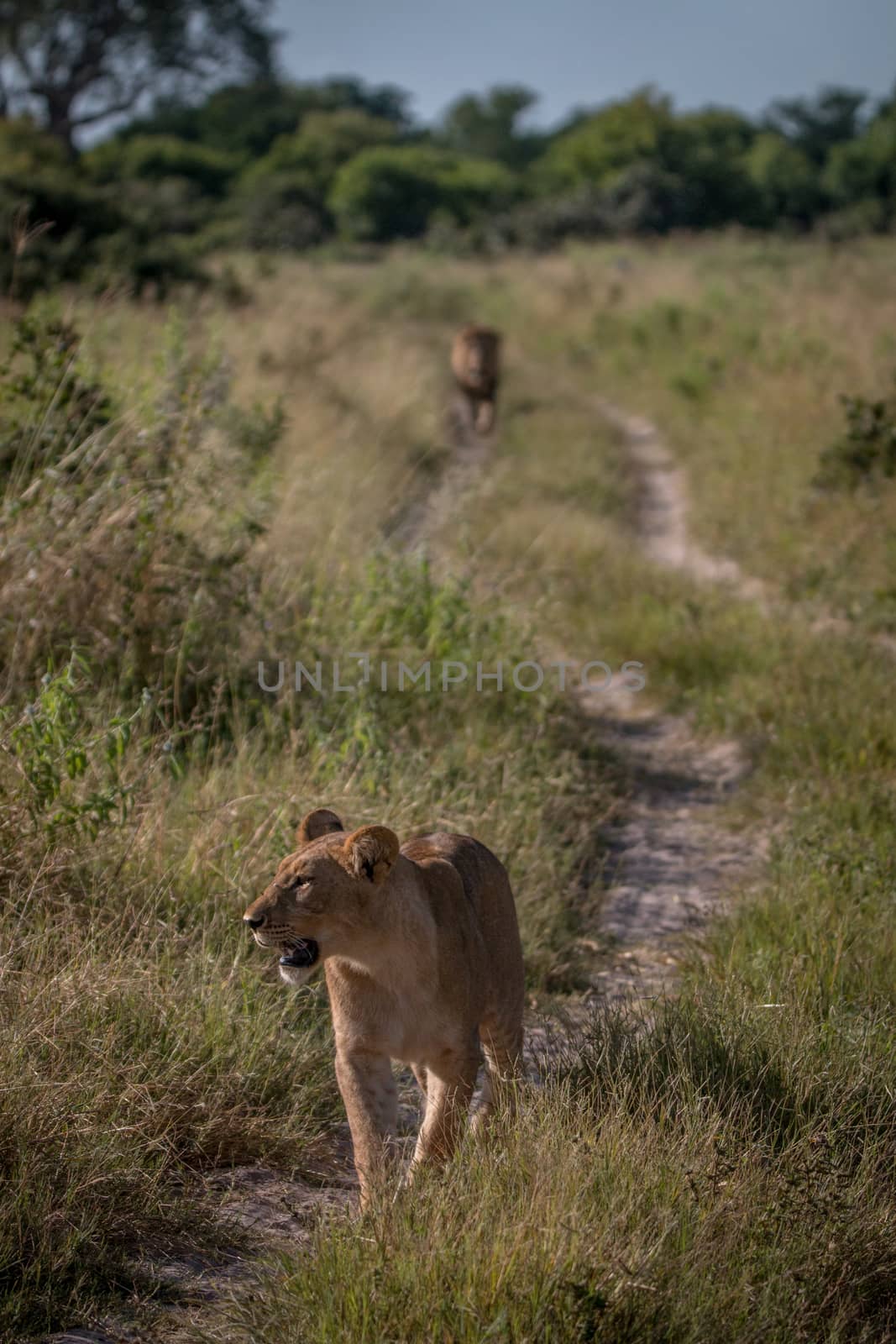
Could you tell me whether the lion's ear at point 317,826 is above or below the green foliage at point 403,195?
below

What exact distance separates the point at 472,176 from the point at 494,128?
26.6 metres

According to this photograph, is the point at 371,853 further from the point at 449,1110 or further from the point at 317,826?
the point at 449,1110

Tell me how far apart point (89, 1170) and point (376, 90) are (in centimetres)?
6345

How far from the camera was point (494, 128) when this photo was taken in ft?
229

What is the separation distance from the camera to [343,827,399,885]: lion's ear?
133 inches

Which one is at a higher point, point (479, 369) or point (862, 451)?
point (479, 369)

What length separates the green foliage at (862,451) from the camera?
38.7 ft

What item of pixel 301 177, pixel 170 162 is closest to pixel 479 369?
Result: pixel 301 177

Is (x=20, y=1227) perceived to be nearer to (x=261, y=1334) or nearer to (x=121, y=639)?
(x=261, y=1334)

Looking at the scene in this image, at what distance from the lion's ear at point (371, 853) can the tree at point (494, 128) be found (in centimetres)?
6754

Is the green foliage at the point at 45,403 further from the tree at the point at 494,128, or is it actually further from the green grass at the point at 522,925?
the tree at the point at 494,128

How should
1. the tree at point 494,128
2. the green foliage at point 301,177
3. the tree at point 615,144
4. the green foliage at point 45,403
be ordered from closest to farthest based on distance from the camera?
1. the green foliage at point 45,403
2. the green foliage at point 301,177
3. the tree at point 615,144
4. the tree at point 494,128

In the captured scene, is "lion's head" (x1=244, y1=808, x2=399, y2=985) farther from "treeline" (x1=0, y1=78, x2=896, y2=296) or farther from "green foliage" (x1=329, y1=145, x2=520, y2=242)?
"green foliage" (x1=329, y1=145, x2=520, y2=242)

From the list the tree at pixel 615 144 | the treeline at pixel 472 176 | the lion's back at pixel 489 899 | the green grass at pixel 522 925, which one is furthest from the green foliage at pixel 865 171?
the lion's back at pixel 489 899
